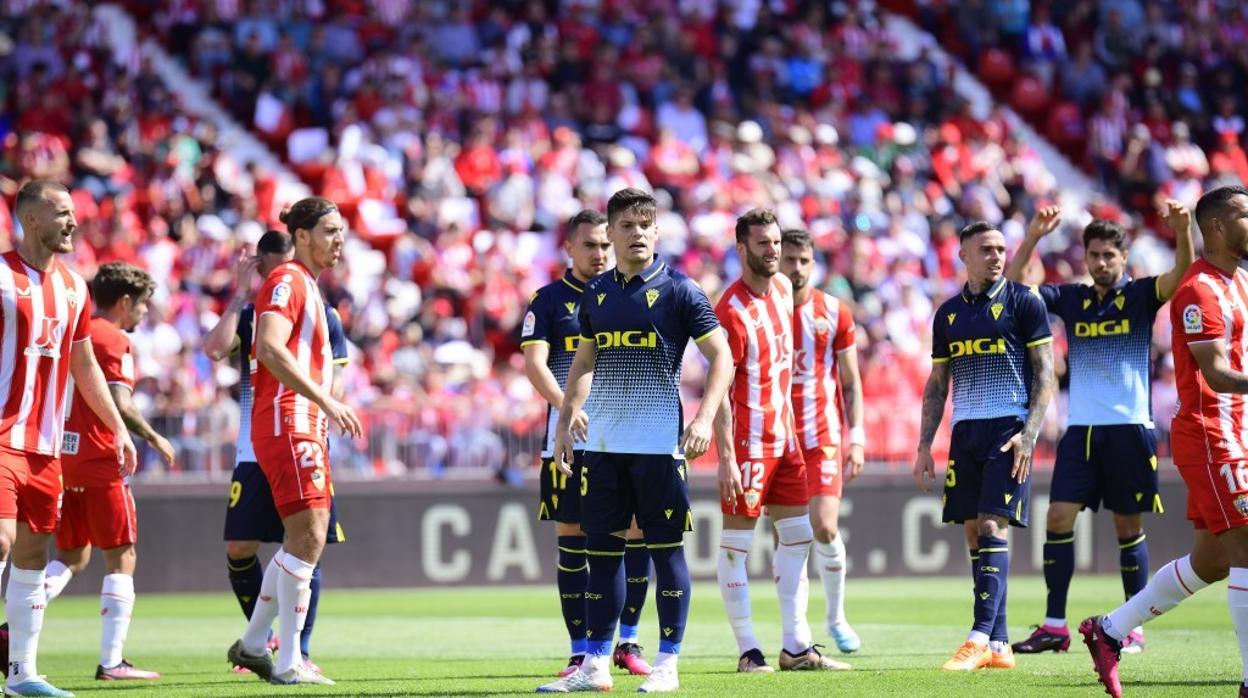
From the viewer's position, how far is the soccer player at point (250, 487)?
11.1 meters

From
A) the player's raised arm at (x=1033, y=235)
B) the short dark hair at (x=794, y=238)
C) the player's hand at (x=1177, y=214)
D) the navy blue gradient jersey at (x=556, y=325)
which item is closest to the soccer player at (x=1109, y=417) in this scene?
the player's raised arm at (x=1033, y=235)

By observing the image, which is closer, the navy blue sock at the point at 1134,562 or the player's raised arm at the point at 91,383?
the player's raised arm at the point at 91,383

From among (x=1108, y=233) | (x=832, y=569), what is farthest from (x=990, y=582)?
(x=1108, y=233)

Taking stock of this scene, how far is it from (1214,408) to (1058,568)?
3490 millimetres

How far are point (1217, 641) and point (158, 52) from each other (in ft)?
68.7

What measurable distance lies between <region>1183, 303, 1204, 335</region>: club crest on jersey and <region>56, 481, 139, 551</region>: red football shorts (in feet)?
21.0

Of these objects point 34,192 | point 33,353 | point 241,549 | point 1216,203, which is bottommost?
point 241,549

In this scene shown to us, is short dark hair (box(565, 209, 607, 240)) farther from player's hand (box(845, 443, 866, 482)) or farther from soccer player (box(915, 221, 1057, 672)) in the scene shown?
player's hand (box(845, 443, 866, 482))

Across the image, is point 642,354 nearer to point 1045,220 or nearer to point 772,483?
point 772,483

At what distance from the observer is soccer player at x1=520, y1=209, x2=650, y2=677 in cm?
1030

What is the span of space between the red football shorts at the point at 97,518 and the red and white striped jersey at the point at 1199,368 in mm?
6274

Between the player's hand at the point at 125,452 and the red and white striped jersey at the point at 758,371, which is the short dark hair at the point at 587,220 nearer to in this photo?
the red and white striped jersey at the point at 758,371

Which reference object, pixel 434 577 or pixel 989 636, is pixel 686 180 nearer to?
pixel 434 577

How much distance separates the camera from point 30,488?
30.3 ft
